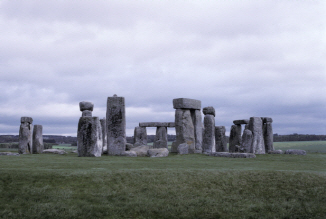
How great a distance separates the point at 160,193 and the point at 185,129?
12843 millimetres

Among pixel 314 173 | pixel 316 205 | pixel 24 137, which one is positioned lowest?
pixel 316 205

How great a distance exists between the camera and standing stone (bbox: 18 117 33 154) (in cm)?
2090

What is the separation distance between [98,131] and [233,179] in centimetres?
915

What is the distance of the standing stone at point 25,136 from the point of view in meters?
20.9

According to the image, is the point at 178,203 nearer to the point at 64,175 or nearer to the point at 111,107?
the point at 64,175

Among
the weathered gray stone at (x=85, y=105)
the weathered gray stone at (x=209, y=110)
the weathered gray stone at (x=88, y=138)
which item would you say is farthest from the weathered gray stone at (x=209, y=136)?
the weathered gray stone at (x=88, y=138)

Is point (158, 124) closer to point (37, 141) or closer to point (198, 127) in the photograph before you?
point (198, 127)

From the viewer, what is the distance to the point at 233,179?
34.7ft

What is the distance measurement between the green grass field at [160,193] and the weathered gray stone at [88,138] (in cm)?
589

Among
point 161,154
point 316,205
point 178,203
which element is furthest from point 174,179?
point 161,154

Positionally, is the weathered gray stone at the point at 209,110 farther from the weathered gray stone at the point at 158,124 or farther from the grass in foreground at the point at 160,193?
the grass in foreground at the point at 160,193

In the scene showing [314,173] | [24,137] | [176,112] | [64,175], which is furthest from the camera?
[176,112]

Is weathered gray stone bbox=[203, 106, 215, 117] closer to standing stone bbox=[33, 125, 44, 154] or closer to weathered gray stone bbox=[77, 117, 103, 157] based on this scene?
weathered gray stone bbox=[77, 117, 103, 157]

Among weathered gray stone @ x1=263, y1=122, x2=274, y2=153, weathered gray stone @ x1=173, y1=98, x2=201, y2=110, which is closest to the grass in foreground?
weathered gray stone @ x1=173, y1=98, x2=201, y2=110
